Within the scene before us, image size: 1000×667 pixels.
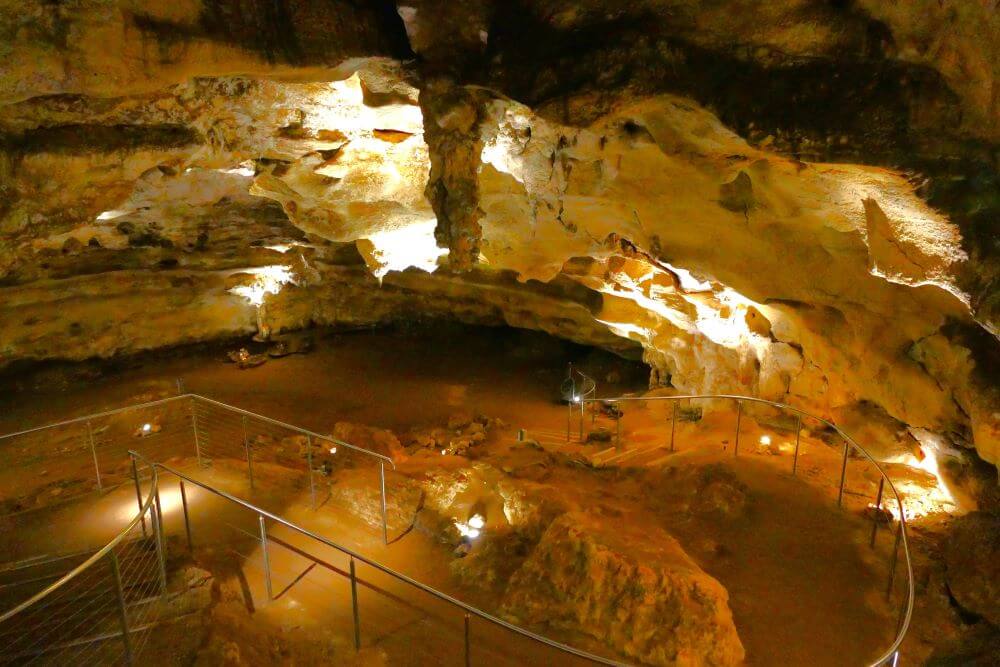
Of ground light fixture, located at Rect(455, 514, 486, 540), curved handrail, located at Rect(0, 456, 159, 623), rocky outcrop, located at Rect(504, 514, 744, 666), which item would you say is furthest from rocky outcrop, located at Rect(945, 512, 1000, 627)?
curved handrail, located at Rect(0, 456, 159, 623)

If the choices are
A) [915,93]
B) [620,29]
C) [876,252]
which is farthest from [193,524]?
[915,93]

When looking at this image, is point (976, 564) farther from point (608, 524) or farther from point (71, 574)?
point (71, 574)

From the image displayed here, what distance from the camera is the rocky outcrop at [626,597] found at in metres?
4.35

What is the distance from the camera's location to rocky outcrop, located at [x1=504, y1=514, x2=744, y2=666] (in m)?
4.35

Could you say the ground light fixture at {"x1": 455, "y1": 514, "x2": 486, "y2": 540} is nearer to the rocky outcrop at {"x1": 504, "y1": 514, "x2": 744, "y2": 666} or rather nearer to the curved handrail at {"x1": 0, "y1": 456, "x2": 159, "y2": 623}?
the rocky outcrop at {"x1": 504, "y1": 514, "x2": 744, "y2": 666}

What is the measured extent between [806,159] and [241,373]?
526 inches

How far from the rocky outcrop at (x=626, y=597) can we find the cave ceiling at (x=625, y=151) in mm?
2739

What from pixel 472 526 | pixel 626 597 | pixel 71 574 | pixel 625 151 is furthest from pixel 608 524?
pixel 71 574

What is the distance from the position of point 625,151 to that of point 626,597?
14.4ft

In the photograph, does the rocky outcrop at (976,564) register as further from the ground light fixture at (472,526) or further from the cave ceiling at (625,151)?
the ground light fixture at (472,526)

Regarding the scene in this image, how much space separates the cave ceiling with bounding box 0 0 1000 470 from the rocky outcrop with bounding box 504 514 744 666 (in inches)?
108

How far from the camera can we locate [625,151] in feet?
21.9

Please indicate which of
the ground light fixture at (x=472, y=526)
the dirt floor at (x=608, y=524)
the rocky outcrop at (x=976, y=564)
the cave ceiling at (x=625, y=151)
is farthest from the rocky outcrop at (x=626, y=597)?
the cave ceiling at (x=625, y=151)

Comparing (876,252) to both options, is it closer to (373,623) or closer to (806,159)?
(806,159)
